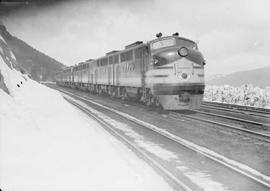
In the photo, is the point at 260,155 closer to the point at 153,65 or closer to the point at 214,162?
the point at 214,162

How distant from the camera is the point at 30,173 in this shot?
222 inches

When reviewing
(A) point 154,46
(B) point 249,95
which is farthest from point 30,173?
(B) point 249,95

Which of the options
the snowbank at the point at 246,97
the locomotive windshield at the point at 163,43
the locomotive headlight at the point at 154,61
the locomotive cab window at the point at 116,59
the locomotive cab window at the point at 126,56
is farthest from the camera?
the locomotive cab window at the point at 116,59

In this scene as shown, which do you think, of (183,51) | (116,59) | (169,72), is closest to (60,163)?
(169,72)

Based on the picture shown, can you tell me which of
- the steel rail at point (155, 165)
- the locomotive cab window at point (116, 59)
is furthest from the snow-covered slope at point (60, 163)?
the locomotive cab window at point (116, 59)

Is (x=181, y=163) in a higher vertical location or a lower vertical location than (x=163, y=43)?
lower

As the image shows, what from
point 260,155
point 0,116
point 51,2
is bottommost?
point 260,155

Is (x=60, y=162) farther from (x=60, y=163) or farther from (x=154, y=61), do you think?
(x=154, y=61)

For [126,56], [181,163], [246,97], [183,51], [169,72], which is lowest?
[181,163]

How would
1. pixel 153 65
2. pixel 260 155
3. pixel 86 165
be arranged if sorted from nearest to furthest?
pixel 86 165
pixel 260 155
pixel 153 65

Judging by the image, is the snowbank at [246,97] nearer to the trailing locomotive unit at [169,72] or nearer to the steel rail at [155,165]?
the trailing locomotive unit at [169,72]

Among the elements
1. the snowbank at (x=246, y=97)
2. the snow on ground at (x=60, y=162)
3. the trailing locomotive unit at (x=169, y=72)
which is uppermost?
the trailing locomotive unit at (x=169, y=72)

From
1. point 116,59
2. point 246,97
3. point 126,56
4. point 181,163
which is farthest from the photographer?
point 246,97

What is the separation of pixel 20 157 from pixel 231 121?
10218 millimetres
